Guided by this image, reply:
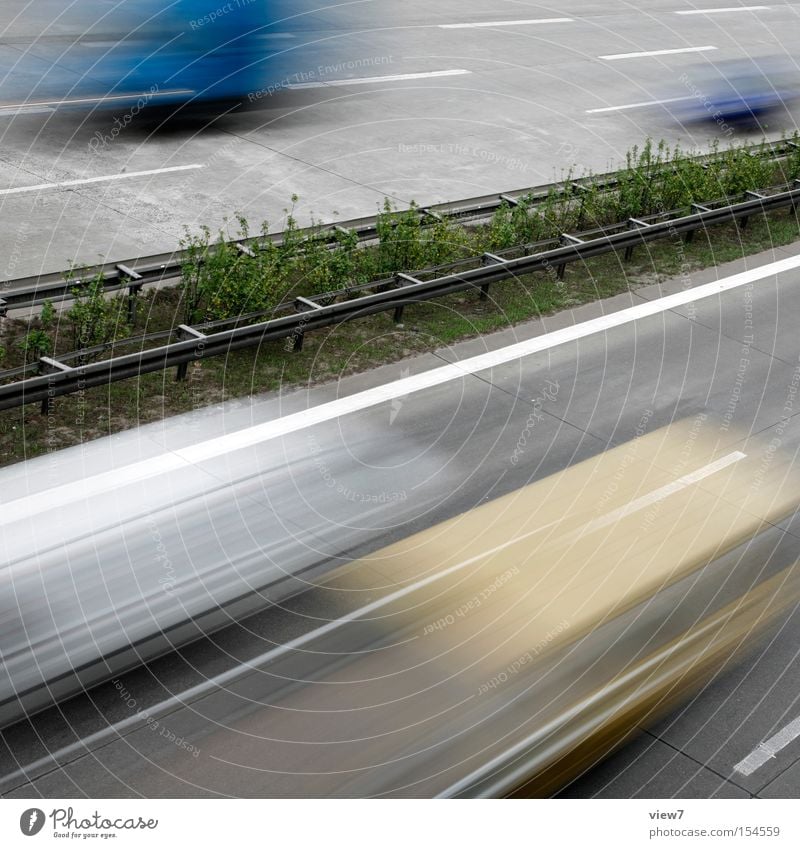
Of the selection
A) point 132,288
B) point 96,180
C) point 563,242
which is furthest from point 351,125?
point 132,288

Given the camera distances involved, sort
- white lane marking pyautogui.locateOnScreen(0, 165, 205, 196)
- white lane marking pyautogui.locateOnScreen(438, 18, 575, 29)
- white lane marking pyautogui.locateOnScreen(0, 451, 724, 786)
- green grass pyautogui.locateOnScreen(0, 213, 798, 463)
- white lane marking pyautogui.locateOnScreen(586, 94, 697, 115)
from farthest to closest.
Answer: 1. white lane marking pyautogui.locateOnScreen(438, 18, 575, 29)
2. white lane marking pyautogui.locateOnScreen(586, 94, 697, 115)
3. white lane marking pyautogui.locateOnScreen(0, 165, 205, 196)
4. green grass pyautogui.locateOnScreen(0, 213, 798, 463)
5. white lane marking pyautogui.locateOnScreen(0, 451, 724, 786)

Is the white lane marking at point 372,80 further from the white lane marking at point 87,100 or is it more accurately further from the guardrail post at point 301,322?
the guardrail post at point 301,322

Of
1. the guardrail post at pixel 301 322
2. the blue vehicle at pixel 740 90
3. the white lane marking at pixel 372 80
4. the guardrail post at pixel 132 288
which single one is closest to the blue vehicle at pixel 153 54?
the white lane marking at pixel 372 80

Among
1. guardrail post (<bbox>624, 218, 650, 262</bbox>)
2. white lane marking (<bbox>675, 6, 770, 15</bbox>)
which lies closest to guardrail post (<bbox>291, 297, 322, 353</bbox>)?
guardrail post (<bbox>624, 218, 650, 262</bbox>)

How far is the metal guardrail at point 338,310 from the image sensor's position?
11453 mm

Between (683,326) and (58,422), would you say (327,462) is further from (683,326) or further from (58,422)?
(683,326)

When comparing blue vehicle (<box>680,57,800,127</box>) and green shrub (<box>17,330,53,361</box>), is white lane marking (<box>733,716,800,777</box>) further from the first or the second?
blue vehicle (<box>680,57,800,127</box>)

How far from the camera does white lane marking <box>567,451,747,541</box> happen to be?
10.2 m

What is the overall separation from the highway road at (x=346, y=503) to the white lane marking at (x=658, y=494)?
35cm

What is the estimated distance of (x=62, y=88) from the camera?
2083cm

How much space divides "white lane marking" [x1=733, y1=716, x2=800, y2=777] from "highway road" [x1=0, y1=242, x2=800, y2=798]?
19 mm

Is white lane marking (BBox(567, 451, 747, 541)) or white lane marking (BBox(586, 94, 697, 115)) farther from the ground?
white lane marking (BBox(586, 94, 697, 115))

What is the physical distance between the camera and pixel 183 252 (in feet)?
47.0

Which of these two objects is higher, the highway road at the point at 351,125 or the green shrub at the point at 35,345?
the highway road at the point at 351,125
